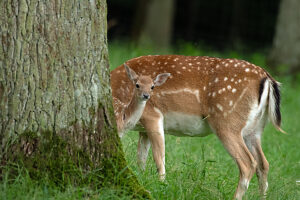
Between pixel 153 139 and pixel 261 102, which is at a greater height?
pixel 261 102

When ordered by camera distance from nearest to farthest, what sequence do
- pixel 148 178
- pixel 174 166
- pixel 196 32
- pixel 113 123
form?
1. pixel 113 123
2. pixel 148 178
3. pixel 174 166
4. pixel 196 32

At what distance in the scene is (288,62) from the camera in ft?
Result: 43.6

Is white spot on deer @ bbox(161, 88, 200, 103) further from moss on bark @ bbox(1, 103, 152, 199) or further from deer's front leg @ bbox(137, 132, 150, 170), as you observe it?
moss on bark @ bbox(1, 103, 152, 199)

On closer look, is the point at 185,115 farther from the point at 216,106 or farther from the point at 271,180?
the point at 271,180

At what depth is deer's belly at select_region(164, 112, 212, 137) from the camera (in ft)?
19.9

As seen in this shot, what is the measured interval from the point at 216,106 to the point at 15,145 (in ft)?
8.15

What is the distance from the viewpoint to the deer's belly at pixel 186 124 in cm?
606

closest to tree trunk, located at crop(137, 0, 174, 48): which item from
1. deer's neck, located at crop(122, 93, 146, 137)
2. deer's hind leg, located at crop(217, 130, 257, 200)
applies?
deer's neck, located at crop(122, 93, 146, 137)

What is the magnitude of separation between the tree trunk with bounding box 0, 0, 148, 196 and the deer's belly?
76.5 inches

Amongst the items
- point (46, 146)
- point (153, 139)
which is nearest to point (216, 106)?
point (153, 139)

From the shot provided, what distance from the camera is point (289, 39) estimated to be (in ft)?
43.8

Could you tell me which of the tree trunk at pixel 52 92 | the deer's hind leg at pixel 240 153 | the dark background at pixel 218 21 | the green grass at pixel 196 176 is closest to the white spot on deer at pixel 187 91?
the deer's hind leg at pixel 240 153

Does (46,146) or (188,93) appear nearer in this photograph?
(46,146)

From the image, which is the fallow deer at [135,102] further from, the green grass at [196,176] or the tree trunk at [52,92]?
the tree trunk at [52,92]
